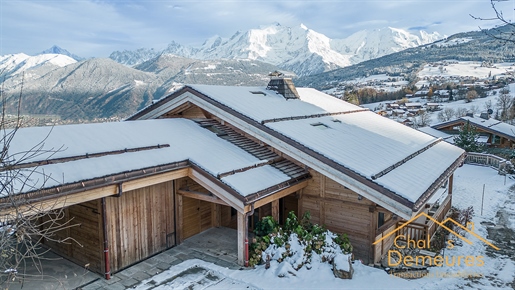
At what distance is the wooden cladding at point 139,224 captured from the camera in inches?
373

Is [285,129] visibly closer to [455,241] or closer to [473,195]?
[455,241]

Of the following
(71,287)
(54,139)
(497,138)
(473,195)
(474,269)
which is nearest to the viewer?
(71,287)

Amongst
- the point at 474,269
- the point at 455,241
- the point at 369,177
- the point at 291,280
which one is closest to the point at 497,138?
the point at 455,241

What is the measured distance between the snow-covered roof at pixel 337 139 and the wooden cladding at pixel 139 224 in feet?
12.2

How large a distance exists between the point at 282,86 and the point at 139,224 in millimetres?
10186

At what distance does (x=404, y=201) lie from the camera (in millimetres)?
8977

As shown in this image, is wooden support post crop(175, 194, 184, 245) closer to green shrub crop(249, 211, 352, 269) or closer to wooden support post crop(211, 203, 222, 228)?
wooden support post crop(211, 203, 222, 228)

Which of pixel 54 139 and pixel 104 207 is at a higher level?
pixel 54 139

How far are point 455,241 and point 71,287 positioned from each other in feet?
39.9

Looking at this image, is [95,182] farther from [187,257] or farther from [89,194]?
[187,257]

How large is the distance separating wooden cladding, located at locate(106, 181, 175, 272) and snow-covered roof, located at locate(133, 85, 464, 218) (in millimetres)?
3721

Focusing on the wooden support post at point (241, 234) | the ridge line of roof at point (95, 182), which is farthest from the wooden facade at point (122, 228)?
the wooden support post at point (241, 234)

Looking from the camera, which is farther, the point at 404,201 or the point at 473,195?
the point at 473,195

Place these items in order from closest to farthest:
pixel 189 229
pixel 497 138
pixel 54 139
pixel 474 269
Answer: pixel 54 139 → pixel 474 269 → pixel 189 229 → pixel 497 138
